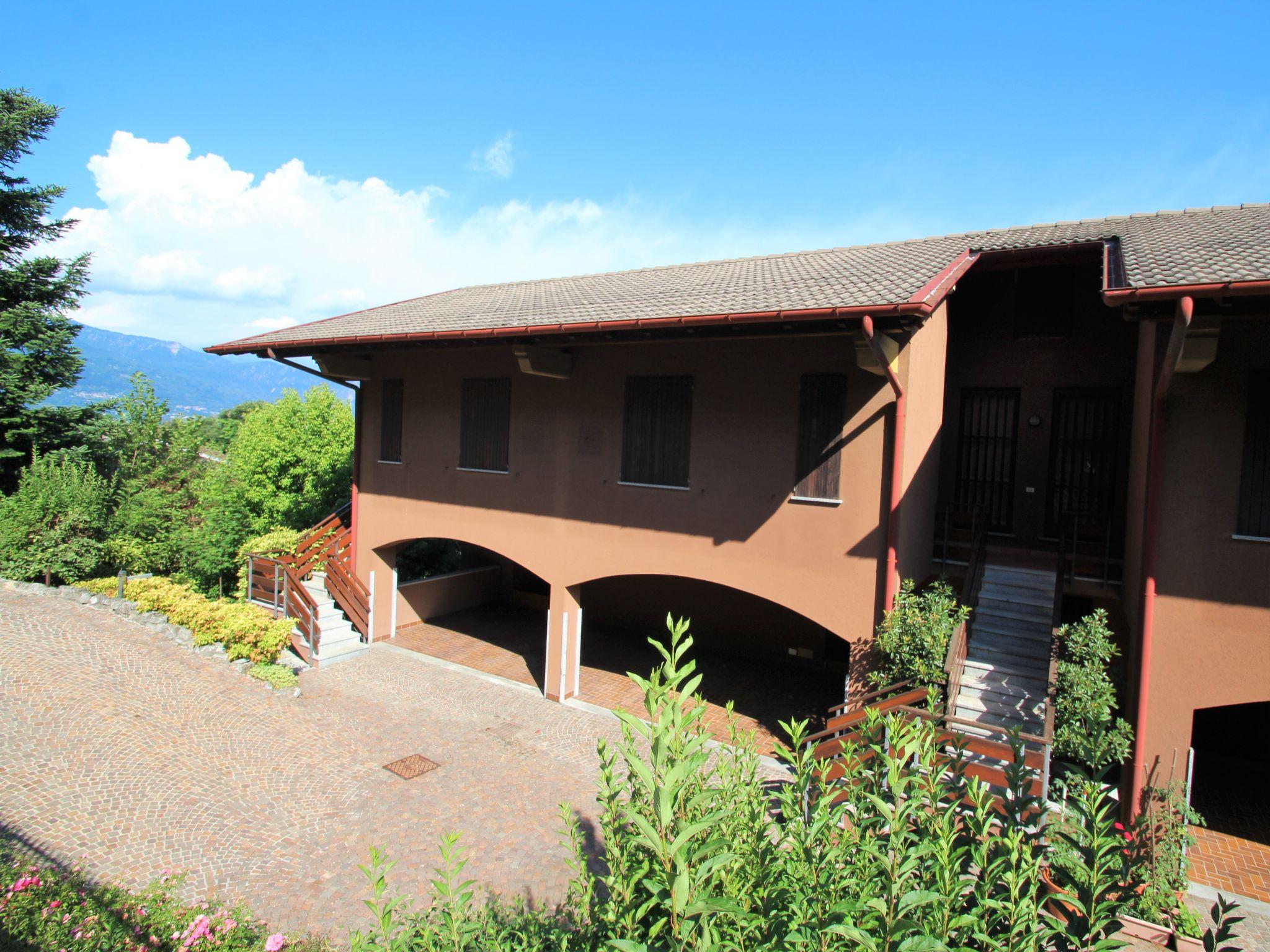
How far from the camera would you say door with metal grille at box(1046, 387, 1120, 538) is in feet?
35.0

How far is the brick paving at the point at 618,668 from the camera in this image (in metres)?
11.7

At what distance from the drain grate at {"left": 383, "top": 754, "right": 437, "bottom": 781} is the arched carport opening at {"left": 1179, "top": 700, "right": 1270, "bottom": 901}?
865cm

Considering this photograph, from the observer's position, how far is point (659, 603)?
51.9ft

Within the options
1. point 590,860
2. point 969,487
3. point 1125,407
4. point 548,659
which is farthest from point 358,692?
point 1125,407

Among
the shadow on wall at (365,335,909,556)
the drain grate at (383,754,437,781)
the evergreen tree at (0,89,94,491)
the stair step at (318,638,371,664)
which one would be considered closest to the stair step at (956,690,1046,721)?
the shadow on wall at (365,335,909,556)

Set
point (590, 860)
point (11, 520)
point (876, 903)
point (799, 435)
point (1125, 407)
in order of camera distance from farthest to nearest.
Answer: point (11, 520)
point (1125, 407)
point (799, 435)
point (590, 860)
point (876, 903)

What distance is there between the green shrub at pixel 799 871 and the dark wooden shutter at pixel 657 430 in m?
6.93

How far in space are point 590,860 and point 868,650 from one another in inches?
163

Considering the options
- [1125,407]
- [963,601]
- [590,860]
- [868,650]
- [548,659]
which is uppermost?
[1125,407]

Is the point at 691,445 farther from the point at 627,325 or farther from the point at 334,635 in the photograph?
the point at 334,635

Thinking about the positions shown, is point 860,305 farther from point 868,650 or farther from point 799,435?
point 868,650

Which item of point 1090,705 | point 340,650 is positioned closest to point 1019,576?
point 1090,705

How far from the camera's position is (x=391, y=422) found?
1437cm

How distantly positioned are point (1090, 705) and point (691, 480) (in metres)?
5.48
